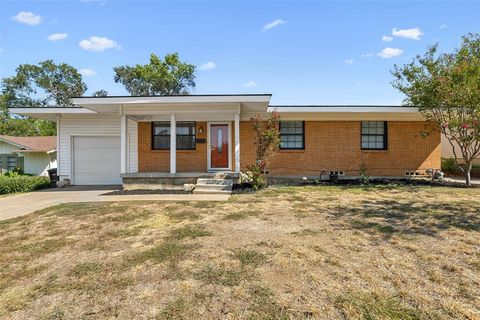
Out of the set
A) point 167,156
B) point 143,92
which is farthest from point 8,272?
point 143,92

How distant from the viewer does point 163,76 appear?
3372 centimetres

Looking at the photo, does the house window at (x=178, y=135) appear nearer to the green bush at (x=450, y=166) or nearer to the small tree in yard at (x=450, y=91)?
the small tree in yard at (x=450, y=91)

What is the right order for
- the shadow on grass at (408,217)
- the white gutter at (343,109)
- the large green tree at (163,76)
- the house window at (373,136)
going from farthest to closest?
the large green tree at (163,76) → the house window at (373,136) → the white gutter at (343,109) → the shadow on grass at (408,217)

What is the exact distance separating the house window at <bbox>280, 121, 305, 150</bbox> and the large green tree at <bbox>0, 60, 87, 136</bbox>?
1256 inches

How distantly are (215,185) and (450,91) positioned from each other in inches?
327

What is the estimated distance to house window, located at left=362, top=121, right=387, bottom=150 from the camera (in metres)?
12.7

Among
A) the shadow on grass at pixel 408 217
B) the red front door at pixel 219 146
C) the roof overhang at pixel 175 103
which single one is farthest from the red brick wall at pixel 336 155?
the shadow on grass at pixel 408 217

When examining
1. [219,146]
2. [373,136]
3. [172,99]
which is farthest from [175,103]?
[373,136]

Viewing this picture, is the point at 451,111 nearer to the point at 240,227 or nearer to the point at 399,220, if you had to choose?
the point at 399,220

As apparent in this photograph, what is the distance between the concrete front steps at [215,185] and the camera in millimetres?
9477

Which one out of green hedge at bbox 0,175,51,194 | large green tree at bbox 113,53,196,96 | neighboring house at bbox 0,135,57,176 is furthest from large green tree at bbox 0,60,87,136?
green hedge at bbox 0,175,51,194

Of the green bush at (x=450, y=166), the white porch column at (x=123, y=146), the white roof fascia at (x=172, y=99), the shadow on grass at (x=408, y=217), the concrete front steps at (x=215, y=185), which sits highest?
the white roof fascia at (x=172, y=99)

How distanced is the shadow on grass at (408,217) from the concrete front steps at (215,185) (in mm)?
3987

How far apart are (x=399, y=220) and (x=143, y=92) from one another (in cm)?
3645
